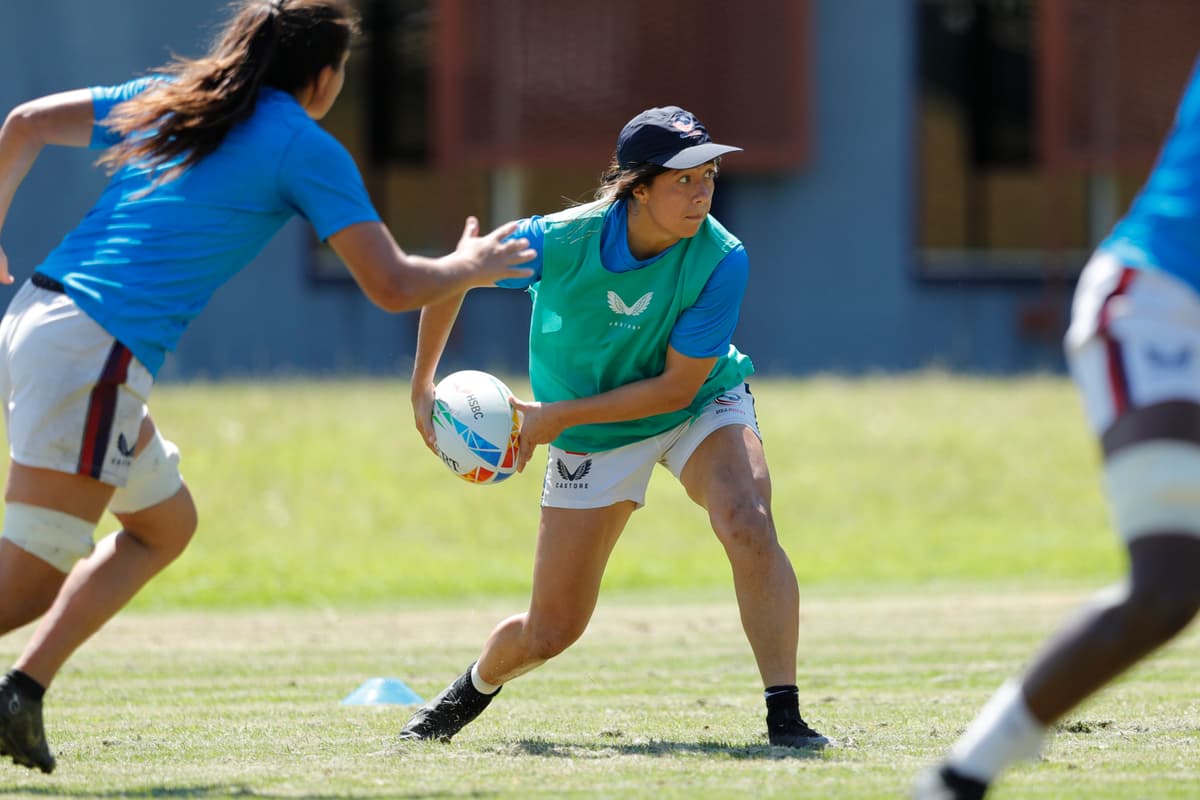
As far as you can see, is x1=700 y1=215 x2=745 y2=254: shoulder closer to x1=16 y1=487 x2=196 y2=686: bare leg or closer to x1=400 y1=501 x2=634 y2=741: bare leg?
x1=400 y1=501 x2=634 y2=741: bare leg

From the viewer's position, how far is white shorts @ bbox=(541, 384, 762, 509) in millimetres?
6375

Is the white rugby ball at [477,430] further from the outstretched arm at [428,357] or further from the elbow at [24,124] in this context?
the elbow at [24,124]

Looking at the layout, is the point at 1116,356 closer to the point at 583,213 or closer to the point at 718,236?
the point at 718,236

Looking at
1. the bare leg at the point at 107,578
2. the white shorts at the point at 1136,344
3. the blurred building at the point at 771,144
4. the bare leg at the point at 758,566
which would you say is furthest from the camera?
the blurred building at the point at 771,144

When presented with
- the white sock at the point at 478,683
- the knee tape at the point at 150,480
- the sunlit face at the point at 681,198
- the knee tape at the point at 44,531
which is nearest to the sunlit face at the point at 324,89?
the knee tape at the point at 150,480

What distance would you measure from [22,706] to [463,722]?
177 centimetres

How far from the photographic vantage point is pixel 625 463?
252 inches

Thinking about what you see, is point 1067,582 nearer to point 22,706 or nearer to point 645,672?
point 645,672

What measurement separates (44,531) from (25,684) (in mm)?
467

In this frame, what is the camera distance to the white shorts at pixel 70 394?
5.11 meters

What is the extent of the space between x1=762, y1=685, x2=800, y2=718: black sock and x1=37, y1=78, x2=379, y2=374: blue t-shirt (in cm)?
222

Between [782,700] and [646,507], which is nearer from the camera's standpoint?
[782,700]

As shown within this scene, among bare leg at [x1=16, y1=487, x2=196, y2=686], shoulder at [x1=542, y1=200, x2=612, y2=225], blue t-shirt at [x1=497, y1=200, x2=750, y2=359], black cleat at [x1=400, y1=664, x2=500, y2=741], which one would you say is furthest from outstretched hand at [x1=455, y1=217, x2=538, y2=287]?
black cleat at [x1=400, y1=664, x2=500, y2=741]

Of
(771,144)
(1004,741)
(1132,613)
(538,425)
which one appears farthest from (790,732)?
(771,144)
